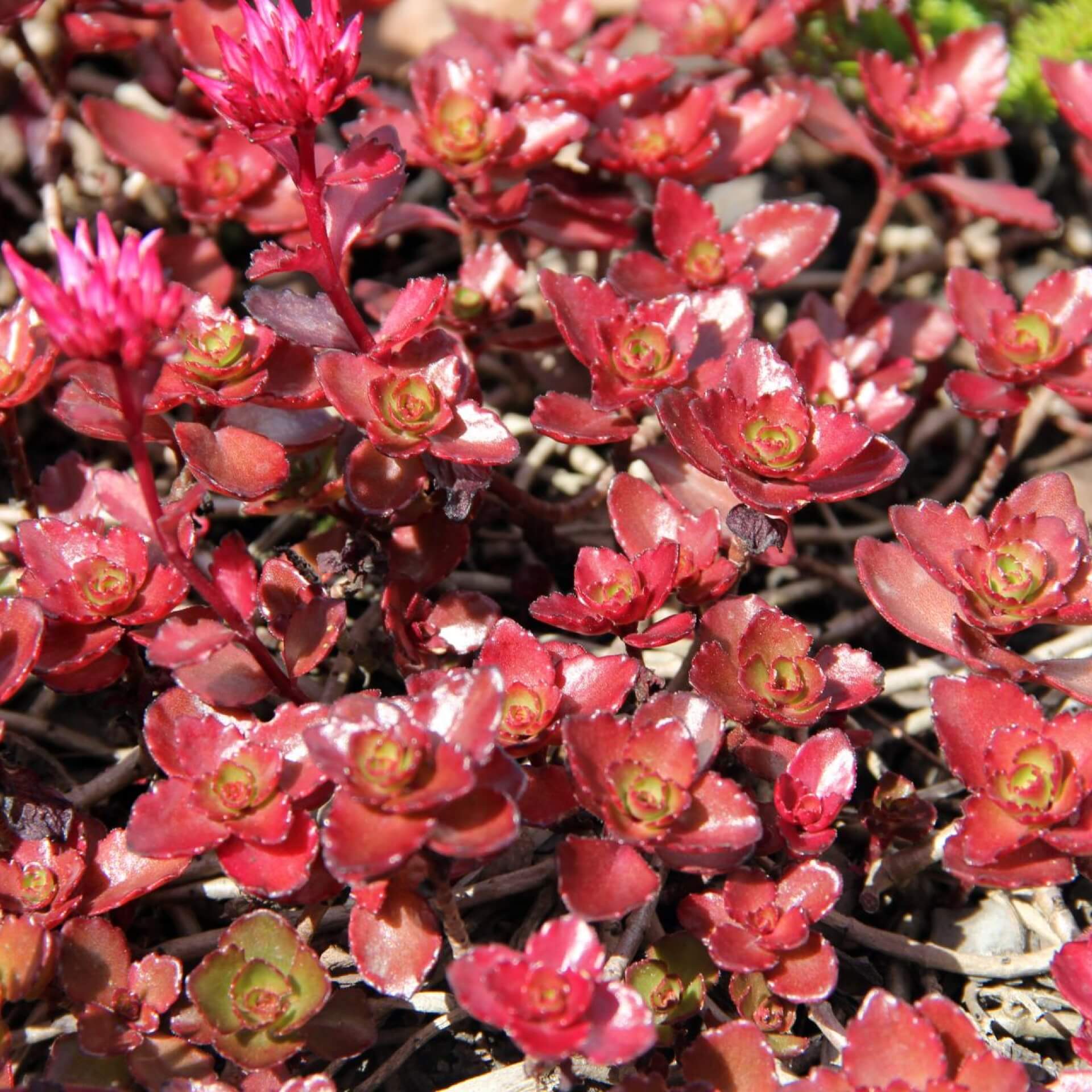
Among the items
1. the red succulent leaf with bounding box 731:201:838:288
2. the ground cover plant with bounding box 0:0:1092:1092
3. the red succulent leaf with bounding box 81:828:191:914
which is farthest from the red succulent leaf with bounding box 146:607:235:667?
the red succulent leaf with bounding box 731:201:838:288

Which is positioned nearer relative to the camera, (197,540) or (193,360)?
(193,360)

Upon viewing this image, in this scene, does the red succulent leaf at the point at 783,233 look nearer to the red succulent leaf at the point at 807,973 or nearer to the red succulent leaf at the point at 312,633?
the red succulent leaf at the point at 312,633

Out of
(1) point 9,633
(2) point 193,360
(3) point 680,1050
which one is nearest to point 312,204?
(2) point 193,360

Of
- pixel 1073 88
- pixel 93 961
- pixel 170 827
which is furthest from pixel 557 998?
pixel 1073 88

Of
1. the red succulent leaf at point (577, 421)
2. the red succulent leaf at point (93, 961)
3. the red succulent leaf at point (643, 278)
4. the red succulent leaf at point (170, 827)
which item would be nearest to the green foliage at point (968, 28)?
the red succulent leaf at point (643, 278)

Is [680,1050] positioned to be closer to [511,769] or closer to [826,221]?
[511,769]

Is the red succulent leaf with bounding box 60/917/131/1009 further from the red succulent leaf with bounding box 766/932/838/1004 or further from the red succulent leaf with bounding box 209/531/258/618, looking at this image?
the red succulent leaf with bounding box 766/932/838/1004
